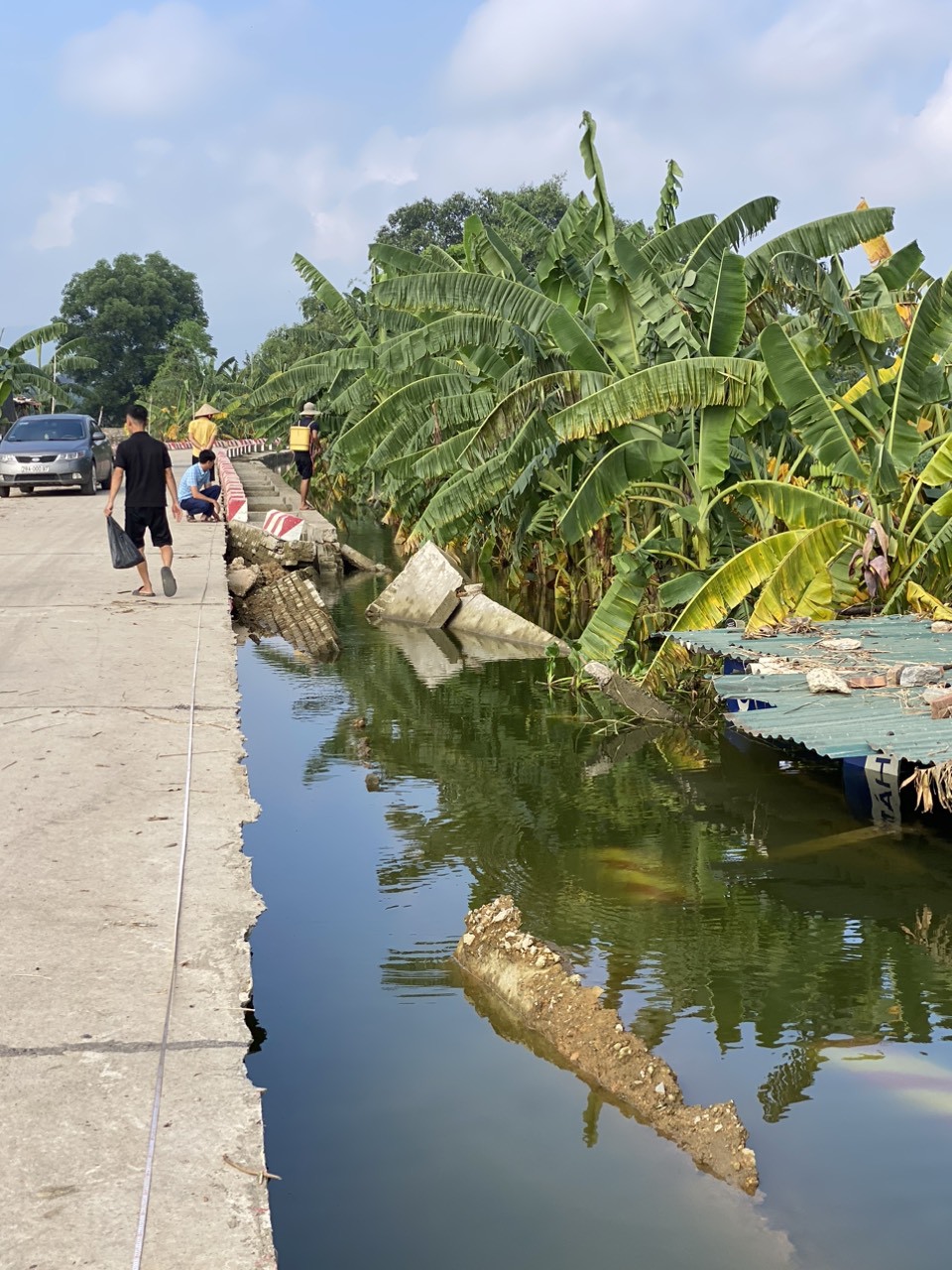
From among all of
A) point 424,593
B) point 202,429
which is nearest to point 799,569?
point 424,593

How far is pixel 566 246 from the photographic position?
607 inches

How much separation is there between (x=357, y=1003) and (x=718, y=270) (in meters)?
7.42

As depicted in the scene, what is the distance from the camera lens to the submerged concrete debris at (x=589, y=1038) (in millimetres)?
5074

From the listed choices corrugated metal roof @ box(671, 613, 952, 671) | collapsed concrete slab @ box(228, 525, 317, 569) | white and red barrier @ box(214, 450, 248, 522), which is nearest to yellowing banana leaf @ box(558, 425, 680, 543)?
corrugated metal roof @ box(671, 613, 952, 671)

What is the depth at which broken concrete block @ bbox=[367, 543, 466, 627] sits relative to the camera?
17.2 meters

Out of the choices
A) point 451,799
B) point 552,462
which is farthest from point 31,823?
point 552,462

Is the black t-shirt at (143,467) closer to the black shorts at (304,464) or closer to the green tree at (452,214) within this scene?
the black shorts at (304,464)

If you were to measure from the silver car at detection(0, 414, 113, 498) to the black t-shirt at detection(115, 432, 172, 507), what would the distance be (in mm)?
14384

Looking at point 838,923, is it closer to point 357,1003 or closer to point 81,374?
point 357,1003

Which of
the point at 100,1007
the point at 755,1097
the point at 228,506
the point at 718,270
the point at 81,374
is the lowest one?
the point at 755,1097

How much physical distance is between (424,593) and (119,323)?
8979cm

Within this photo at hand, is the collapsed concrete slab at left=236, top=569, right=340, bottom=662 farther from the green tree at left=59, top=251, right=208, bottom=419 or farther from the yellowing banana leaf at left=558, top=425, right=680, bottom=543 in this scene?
the green tree at left=59, top=251, right=208, bottom=419

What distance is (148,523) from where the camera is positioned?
14.2 m

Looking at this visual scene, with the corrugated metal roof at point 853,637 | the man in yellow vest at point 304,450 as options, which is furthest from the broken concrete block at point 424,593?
the man in yellow vest at point 304,450
